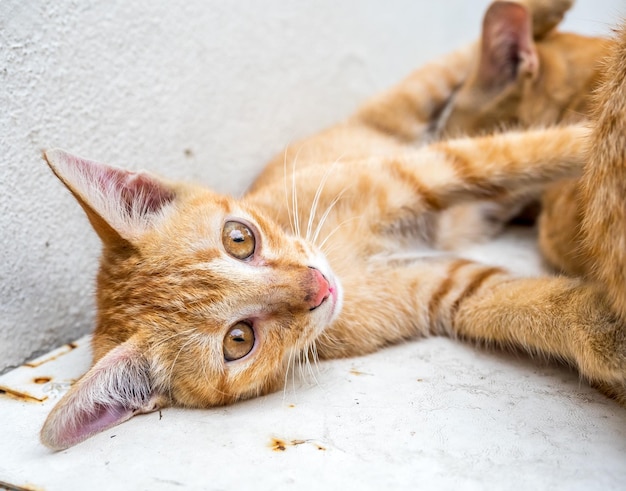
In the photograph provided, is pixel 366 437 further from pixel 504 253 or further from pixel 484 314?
pixel 504 253

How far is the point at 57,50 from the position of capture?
4.84 ft

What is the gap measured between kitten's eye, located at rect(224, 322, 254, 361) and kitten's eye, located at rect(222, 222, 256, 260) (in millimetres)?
169

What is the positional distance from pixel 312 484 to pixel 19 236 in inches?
38.7

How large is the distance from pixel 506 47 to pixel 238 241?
1.35 meters

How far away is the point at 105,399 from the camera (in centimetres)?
116

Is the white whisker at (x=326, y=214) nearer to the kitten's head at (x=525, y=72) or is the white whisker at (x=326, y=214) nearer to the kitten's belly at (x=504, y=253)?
the kitten's belly at (x=504, y=253)

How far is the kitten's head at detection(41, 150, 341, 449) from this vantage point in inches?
49.4

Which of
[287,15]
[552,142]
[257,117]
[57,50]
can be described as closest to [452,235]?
[552,142]

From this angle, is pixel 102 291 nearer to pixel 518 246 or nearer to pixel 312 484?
pixel 312 484

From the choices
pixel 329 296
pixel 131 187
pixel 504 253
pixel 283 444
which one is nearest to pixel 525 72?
pixel 504 253

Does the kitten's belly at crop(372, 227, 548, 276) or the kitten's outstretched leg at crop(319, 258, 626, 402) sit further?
the kitten's belly at crop(372, 227, 548, 276)

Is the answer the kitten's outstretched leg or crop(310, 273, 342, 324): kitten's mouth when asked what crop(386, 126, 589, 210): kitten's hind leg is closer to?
the kitten's outstretched leg

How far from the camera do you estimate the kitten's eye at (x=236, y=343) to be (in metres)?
1.29

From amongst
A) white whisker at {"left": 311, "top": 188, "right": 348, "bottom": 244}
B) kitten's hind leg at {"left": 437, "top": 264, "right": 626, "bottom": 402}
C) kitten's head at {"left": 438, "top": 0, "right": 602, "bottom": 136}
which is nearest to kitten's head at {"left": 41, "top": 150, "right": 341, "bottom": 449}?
white whisker at {"left": 311, "top": 188, "right": 348, "bottom": 244}
